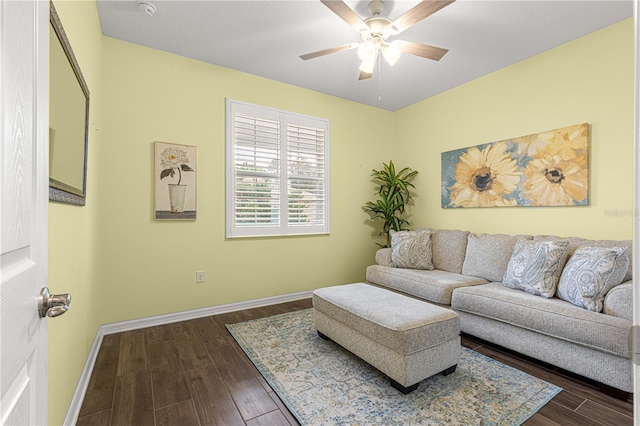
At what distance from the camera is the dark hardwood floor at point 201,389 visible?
1.62 metres

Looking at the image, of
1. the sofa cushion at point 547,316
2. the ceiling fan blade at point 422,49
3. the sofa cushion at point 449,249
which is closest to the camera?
the sofa cushion at point 547,316

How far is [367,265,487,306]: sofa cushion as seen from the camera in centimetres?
278

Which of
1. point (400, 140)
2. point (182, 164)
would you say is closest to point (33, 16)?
point (182, 164)

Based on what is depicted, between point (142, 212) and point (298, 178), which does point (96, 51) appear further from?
point (298, 178)

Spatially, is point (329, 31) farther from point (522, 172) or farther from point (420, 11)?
point (522, 172)

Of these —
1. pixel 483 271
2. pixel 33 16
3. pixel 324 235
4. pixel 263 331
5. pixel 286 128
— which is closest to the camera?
pixel 33 16

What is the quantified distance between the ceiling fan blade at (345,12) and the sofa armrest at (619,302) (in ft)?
8.09

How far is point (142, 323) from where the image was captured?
2871 millimetres

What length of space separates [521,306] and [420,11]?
2197 mm

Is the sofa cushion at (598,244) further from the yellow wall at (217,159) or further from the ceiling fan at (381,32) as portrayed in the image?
the ceiling fan at (381,32)

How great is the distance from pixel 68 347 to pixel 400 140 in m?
4.47

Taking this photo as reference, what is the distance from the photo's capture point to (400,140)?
4.66m

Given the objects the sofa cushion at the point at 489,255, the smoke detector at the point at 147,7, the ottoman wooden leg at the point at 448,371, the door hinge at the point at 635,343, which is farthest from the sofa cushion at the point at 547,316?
the smoke detector at the point at 147,7

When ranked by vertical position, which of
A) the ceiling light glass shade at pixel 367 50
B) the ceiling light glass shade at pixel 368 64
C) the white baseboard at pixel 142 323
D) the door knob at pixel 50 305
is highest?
the ceiling light glass shade at pixel 367 50
